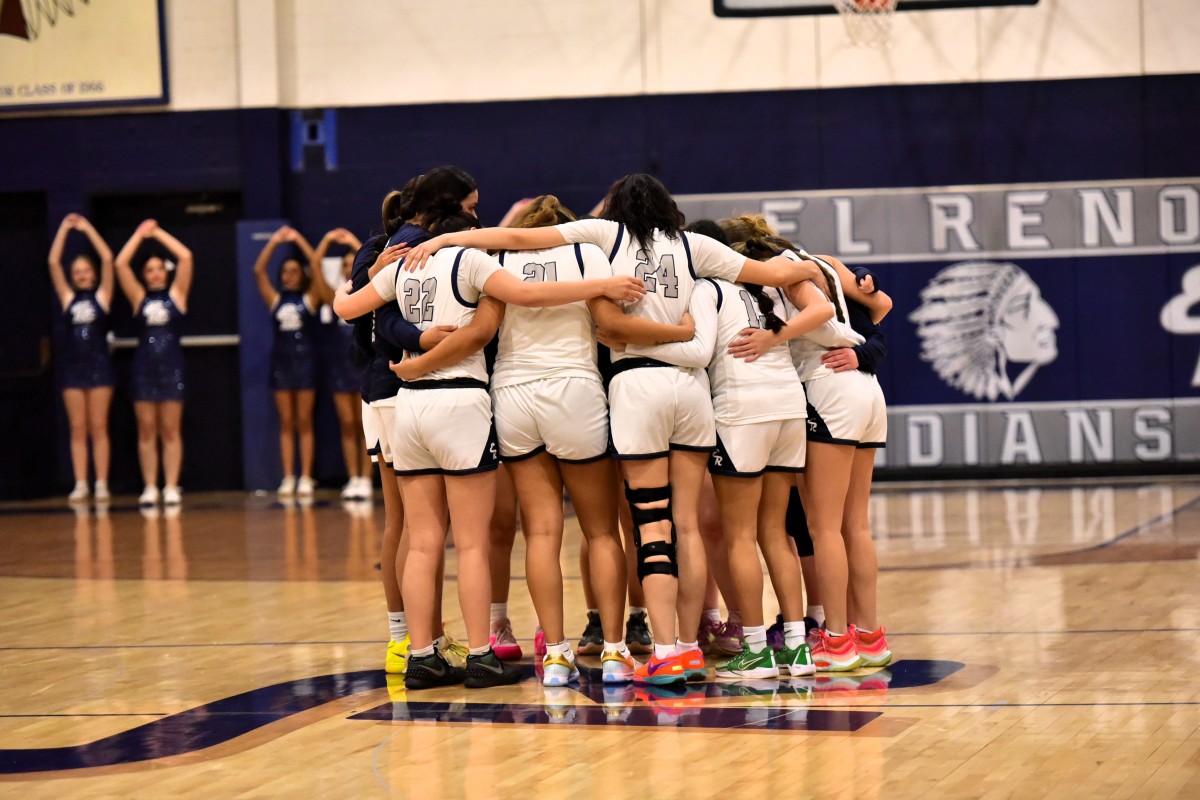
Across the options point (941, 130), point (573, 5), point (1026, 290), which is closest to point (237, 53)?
point (573, 5)

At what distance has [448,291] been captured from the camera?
5.02 metres

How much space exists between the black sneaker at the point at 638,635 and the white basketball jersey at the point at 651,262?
1.21m

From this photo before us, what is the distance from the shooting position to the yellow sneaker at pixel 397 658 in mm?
5414

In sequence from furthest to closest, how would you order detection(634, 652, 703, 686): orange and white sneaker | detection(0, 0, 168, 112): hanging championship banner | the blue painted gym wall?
detection(0, 0, 168, 112): hanging championship banner
the blue painted gym wall
detection(634, 652, 703, 686): orange and white sneaker

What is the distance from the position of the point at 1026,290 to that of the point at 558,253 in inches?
354

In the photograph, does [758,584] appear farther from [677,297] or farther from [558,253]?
[558,253]

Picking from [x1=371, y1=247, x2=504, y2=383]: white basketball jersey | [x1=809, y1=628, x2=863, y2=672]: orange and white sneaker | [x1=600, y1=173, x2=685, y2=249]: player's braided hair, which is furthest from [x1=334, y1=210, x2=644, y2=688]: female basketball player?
[x1=809, y1=628, x2=863, y2=672]: orange and white sneaker

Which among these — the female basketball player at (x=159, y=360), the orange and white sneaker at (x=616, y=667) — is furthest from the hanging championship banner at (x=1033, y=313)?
the orange and white sneaker at (x=616, y=667)

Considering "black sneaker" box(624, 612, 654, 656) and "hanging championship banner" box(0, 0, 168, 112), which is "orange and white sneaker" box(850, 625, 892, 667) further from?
"hanging championship banner" box(0, 0, 168, 112)

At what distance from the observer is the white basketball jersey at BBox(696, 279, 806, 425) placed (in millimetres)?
5129

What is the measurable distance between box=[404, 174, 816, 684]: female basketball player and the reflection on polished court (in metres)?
0.32

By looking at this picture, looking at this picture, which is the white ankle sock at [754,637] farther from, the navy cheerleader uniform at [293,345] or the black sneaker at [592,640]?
the navy cheerleader uniform at [293,345]

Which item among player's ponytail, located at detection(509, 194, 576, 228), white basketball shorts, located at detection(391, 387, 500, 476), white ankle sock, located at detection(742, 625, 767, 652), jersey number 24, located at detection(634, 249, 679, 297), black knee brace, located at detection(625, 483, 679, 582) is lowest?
white ankle sock, located at detection(742, 625, 767, 652)

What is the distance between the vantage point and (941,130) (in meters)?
13.2
